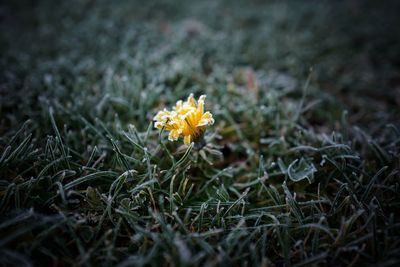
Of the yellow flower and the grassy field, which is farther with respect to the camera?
the yellow flower

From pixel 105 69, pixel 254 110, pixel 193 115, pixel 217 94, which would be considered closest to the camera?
pixel 193 115

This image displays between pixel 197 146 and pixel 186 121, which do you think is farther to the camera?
pixel 197 146

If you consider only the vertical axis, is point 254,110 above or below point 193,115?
below

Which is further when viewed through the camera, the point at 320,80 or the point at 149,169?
the point at 320,80

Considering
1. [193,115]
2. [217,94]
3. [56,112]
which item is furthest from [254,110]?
[56,112]

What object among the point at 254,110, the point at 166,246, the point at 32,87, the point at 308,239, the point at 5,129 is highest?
the point at 32,87

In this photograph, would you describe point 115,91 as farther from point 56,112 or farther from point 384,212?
point 384,212

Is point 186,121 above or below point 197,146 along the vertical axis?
above

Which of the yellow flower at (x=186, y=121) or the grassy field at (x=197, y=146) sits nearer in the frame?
the grassy field at (x=197, y=146)
